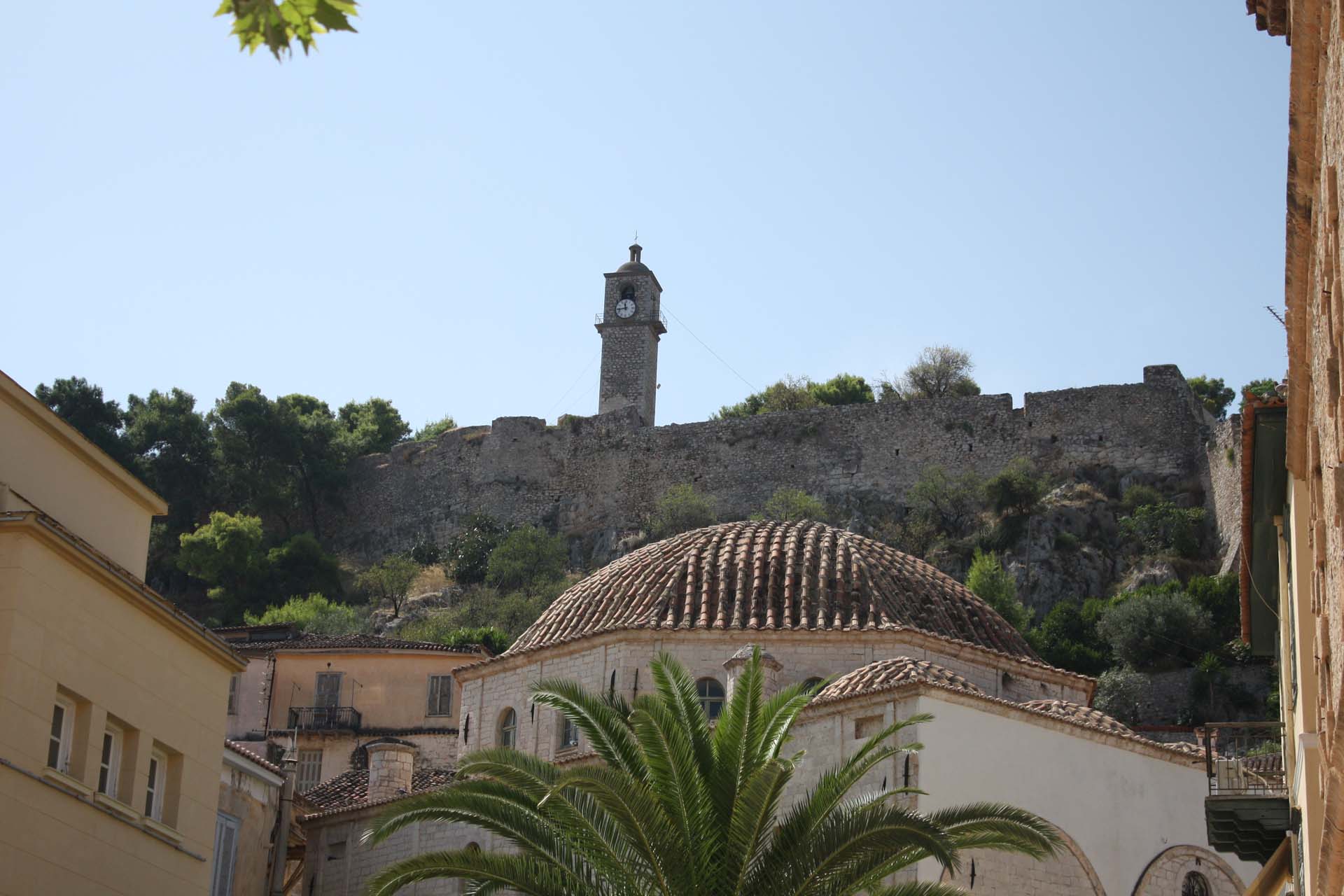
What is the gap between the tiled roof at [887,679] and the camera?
934 inches

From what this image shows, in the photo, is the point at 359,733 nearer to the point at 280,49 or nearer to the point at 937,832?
the point at 937,832

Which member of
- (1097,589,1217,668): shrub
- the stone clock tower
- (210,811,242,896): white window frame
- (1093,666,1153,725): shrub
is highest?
the stone clock tower

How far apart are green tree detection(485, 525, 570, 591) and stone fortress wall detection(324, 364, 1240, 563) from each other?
61.7 inches

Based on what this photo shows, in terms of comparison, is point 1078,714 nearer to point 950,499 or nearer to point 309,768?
point 309,768

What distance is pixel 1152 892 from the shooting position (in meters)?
24.8

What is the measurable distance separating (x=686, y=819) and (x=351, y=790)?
50.3ft

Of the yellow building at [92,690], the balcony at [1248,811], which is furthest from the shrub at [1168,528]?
the yellow building at [92,690]

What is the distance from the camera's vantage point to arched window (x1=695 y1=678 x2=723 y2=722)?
26.7 meters

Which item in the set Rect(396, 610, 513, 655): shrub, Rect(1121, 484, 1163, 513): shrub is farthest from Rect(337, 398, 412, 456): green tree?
Rect(1121, 484, 1163, 513): shrub

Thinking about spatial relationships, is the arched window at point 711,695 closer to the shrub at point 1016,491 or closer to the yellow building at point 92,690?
the yellow building at point 92,690

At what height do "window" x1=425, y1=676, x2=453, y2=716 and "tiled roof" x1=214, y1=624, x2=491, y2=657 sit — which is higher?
"tiled roof" x1=214, y1=624, x2=491, y2=657

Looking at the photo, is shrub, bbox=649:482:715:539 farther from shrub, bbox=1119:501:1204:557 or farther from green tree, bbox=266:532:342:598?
shrub, bbox=1119:501:1204:557

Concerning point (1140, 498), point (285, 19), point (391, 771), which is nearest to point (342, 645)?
point (391, 771)

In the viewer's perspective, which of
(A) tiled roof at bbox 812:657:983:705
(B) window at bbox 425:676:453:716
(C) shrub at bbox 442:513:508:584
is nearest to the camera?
(A) tiled roof at bbox 812:657:983:705
